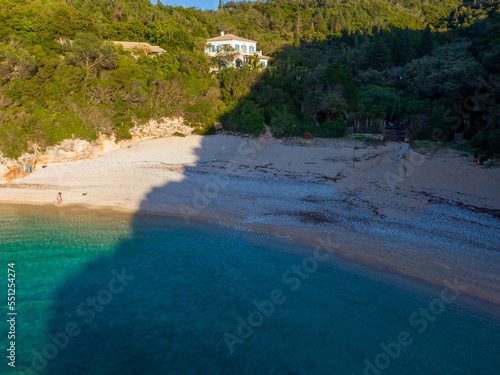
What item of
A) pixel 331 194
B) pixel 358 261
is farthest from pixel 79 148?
pixel 358 261

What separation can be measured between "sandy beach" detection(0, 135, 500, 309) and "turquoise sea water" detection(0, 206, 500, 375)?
1304 mm

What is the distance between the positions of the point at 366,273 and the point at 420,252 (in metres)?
2.24

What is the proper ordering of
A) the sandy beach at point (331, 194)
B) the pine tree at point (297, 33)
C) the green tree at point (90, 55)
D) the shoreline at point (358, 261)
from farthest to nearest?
the pine tree at point (297, 33)
the green tree at point (90, 55)
the sandy beach at point (331, 194)
the shoreline at point (358, 261)

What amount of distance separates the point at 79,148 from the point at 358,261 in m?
19.0

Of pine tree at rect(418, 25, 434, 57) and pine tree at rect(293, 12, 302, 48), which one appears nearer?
pine tree at rect(418, 25, 434, 57)

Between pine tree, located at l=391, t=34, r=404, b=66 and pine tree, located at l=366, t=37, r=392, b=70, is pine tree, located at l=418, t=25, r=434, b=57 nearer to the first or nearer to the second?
pine tree, located at l=391, t=34, r=404, b=66

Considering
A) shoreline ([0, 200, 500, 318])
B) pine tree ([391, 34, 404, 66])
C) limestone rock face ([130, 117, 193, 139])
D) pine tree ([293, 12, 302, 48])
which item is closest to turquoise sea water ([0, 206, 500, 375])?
shoreline ([0, 200, 500, 318])

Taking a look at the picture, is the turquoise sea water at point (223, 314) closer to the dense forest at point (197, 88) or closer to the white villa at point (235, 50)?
the dense forest at point (197, 88)

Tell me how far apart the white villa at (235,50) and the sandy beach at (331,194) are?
15.6 metres

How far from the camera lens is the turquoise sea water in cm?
686

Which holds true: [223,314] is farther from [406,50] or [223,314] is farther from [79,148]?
[406,50]

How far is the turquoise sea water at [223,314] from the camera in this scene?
6863mm

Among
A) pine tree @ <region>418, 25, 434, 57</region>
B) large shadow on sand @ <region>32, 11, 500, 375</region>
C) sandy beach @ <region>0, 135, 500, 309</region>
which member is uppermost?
pine tree @ <region>418, 25, 434, 57</region>

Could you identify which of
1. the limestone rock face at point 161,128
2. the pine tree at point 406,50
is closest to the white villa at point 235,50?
the limestone rock face at point 161,128
